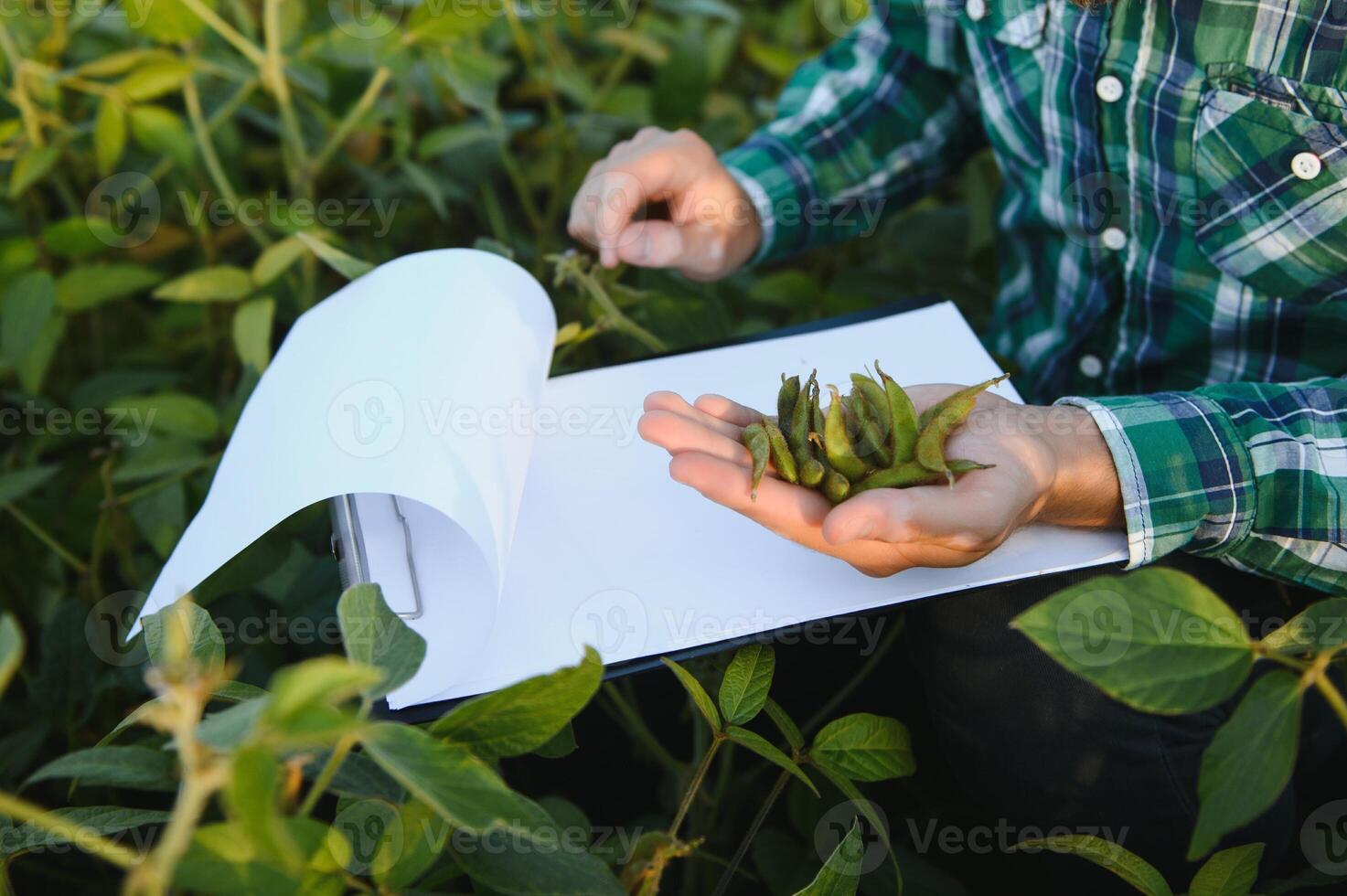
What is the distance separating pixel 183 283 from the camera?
0.91 metres

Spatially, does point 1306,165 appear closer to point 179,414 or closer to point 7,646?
point 7,646

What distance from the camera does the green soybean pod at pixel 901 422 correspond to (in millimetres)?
555

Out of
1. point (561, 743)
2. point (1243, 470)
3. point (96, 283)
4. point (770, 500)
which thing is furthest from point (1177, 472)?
point (96, 283)

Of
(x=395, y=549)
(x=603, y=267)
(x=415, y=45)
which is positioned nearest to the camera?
(x=395, y=549)

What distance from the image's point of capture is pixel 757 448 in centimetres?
55

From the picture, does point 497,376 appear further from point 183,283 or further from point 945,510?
point 183,283

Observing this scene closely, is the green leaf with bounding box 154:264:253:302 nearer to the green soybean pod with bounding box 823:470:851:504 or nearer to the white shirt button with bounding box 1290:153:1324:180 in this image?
the green soybean pod with bounding box 823:470:851:504

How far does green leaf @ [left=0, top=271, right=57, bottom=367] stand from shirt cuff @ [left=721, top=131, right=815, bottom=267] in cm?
60

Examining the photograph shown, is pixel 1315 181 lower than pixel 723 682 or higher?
higher

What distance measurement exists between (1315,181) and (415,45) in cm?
74

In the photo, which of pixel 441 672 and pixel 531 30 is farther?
pixel 531 30

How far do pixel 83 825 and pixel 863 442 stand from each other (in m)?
0.41

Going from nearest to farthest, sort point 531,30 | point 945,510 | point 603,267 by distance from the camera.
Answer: point 945,510 < point 603,267 < point 531,30

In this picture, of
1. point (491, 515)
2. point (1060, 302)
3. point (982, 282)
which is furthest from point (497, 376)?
point (982, 282)
